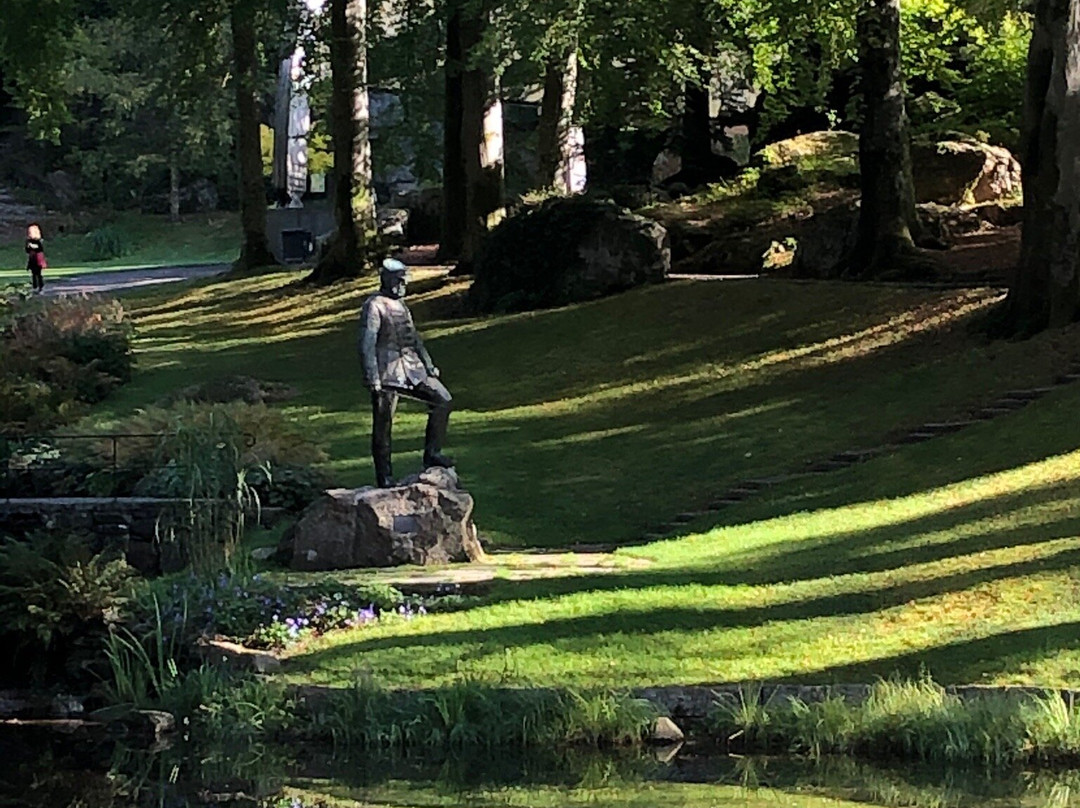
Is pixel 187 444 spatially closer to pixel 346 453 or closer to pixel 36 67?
pixel 346 453

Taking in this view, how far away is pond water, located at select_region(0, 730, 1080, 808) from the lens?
8.68m

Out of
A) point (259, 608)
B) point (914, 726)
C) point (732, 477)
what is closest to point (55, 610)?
point (259, 608)

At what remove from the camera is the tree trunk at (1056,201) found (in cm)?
1828

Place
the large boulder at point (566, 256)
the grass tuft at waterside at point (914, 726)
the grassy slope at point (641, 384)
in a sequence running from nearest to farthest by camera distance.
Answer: the grass tuft at waterside at point (914, 726), the grassy slope at point (641, 384), the large boulder at point (566, 256)

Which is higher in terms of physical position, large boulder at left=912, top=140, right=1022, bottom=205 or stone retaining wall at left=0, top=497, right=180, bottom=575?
large boulder at left=912, top=140, right=1022, bottom=205

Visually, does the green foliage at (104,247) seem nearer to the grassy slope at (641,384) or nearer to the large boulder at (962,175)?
the grassy slope at (641,384)

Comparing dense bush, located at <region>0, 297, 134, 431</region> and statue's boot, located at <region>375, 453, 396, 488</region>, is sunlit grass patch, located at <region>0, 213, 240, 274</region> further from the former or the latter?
statue's boot, located at <region>375, 453, 396, 488</region>

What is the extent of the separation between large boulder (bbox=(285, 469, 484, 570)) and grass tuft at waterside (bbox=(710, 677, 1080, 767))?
419cm

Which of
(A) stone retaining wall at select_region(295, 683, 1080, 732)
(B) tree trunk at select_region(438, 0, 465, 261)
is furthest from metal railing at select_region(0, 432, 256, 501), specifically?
(B) tree trunk at select_region(438, 0, 465, 261)

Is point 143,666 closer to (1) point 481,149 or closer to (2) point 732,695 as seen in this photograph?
(2) point 732,695

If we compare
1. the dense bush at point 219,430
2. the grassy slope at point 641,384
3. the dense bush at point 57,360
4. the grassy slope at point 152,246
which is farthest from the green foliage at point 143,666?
the grassy slope at point 152,246

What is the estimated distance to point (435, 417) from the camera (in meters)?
14.1

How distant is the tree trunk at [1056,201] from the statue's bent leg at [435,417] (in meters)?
7.69

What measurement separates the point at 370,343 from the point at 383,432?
2.77ft
